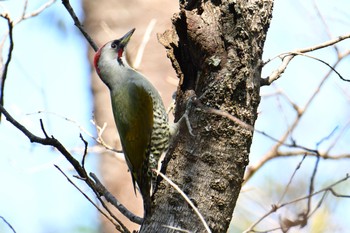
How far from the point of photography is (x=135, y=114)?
12.3 feet

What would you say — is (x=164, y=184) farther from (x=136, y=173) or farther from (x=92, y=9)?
(x=92, y=9)

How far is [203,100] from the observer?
8.97ft

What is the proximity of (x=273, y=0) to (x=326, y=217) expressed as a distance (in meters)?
1.95

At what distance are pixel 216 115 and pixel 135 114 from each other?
1091mm

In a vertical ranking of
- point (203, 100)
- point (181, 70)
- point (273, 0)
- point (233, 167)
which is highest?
point (273, 0)

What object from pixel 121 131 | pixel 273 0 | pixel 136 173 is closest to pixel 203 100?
pixel 273 0

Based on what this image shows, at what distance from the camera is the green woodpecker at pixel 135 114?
354 centimetres

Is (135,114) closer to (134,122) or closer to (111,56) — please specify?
(134,122)

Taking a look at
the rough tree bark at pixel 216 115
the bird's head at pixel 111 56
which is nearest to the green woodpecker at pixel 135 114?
the bird's head at pixel 111 56

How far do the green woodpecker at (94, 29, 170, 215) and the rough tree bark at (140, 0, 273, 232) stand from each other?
55 centimetres

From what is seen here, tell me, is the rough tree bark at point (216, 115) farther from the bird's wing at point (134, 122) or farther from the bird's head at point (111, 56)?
the bird's head at point (111, 56)

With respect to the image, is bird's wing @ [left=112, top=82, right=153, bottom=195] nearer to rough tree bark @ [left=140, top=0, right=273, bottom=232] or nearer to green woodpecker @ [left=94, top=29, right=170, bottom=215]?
green woodpecker @ [left=94, top=29, right=170, bottom=215]

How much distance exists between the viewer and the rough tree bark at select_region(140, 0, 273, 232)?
2678mm

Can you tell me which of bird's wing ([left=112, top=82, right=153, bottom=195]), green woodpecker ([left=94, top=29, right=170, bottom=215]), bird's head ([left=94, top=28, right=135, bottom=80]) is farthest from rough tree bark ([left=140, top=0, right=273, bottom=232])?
bird's head ([left=94, top=28, right=135, bottom=80])
